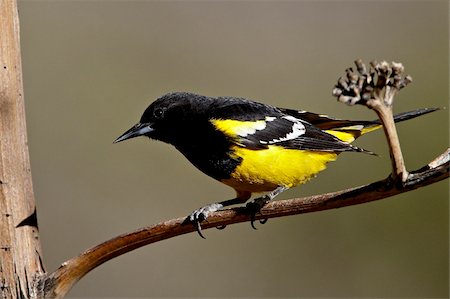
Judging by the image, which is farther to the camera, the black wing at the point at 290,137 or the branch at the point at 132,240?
the black wing at the point at 290,137

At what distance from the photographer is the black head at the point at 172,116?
9.47 feet

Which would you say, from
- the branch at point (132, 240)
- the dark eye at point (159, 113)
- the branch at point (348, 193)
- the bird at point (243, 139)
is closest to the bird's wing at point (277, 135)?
the bird at point (243, 139)

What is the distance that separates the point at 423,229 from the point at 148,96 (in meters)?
2.12

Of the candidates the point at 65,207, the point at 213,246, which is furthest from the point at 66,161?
the point at 213,246

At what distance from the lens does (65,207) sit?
4.64 metres

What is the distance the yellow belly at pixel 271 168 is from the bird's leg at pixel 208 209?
110mm

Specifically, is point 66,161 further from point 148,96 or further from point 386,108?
point 386,108

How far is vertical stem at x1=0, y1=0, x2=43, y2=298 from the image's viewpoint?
79.3 inches

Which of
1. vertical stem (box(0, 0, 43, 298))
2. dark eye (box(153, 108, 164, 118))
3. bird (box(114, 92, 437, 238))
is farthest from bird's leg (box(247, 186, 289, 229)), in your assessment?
vertical stem (box(0, 0, 43, 298))

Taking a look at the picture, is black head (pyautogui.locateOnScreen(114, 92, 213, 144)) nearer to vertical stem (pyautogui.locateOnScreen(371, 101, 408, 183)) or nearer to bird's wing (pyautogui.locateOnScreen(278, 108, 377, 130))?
bird's wing (pyautogui.locateOnScreen(278, 108, 377, 130))

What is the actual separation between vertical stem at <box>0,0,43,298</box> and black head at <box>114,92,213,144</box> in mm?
864

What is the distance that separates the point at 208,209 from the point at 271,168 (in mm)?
299

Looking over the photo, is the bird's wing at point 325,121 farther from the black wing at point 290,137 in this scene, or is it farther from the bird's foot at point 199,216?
the bird's foot at point 199,216

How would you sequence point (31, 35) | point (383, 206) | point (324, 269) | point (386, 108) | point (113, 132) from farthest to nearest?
point (31, 35) → point (113, 132) → point (383, 206) → point (324, 269) → point (386, 108)
